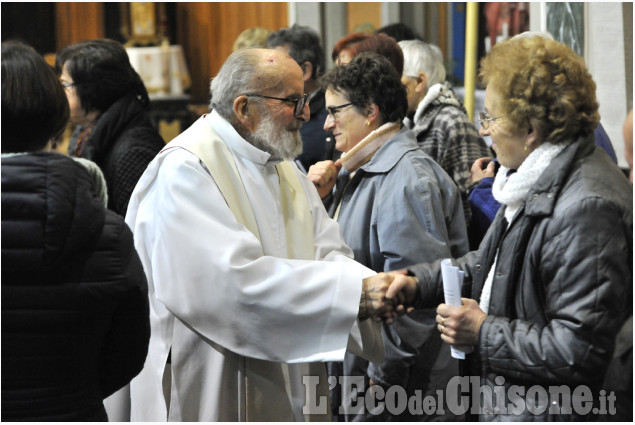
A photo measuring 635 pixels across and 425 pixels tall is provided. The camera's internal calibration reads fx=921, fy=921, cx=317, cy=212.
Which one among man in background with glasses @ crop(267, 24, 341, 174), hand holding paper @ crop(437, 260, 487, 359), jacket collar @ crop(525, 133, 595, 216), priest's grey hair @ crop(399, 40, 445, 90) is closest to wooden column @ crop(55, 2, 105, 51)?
man in background with glasses @ crop(267, 24, 341, 174)

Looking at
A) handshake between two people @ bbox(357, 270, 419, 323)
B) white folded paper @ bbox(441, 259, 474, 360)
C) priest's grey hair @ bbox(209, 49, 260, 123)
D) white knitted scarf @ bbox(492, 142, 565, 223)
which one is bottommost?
handshake between two people @ bbox(357, 270, 419, 323)

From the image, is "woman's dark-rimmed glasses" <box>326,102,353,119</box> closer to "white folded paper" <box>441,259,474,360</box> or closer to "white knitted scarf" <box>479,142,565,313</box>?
"white knitted scarf" <box>479,142,565,313</box>

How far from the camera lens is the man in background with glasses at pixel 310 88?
507 cm

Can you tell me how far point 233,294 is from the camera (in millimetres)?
2916

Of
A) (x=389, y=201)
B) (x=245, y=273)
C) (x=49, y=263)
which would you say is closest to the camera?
(x=49, y=263)

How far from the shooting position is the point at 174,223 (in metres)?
2.95

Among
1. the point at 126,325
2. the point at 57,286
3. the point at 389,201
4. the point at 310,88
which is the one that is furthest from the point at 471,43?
the point at 57,286

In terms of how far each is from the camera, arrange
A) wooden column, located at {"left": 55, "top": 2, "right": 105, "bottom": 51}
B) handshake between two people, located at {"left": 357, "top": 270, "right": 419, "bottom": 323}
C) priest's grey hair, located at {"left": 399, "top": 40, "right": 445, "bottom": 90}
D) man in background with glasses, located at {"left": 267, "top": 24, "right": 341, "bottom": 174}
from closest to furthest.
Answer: handshake between two people, located at {"left": 357, "top": 270, "right": 419, "bottom": 323}, man in background with glasses, located at {"left": 267, "top": 24, "right": 341, "bottom": 174}, priest's grey hair, located at {"left": 399, "top": 40, "right": 445, "bottom": 90}, wooden column, located at {"left": 55, "top": 2, "right": 105, "bottom": 51}

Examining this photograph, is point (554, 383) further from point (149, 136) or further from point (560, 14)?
point (560, 14)

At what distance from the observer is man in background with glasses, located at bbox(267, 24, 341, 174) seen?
5074 millimetres

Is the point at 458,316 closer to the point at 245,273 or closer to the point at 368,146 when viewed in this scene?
the point at 245,273

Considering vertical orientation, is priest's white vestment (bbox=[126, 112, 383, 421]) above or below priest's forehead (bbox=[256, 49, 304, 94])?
below

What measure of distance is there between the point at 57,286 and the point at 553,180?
53.4 inches

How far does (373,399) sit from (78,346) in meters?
1.86
